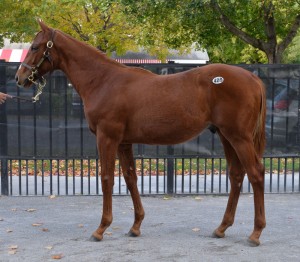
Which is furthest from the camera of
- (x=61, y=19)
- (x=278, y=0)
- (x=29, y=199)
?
(x=61, y=19)

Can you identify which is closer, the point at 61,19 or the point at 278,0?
the point at 278,0

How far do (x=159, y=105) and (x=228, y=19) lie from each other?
1088 cm

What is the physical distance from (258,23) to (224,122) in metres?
13.0

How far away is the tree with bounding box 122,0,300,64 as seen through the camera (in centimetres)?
1565

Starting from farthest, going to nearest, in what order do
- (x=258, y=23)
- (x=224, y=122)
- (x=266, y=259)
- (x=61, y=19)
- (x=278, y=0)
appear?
(x=61, y=19) → (x=258, y=23) → (x=278, y=0) → (x=224, y=122) → (x=266, y=259)

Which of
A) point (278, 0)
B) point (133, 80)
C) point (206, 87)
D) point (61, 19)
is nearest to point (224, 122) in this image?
point (206, 87)

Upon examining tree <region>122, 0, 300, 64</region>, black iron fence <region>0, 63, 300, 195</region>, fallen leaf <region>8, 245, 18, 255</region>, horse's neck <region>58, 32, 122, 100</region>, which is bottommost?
fallen leaf <region>8, 245, 18, 255</region>

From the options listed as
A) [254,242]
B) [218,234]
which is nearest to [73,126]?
[218,234]

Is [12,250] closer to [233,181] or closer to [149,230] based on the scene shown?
[149,230]

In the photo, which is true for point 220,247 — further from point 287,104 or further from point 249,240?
point 287,104

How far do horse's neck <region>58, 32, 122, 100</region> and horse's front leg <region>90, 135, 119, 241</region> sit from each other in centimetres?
67

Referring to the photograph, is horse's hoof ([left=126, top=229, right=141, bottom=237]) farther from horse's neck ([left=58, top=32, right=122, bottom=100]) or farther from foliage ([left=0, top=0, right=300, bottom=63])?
foliage ([left=0, top=0, right=300, bottom=63])

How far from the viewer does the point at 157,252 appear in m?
6.21

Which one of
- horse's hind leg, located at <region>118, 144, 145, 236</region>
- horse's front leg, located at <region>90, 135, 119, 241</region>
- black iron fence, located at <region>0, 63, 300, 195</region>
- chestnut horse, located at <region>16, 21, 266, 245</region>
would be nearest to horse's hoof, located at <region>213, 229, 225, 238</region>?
chestnut horse, located at <region>16, 21, 266, 245</region>
